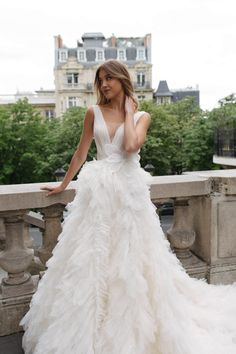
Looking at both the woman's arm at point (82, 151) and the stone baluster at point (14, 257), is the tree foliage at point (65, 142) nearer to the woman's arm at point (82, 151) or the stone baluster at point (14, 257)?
the woman's arm at point (82, 151)

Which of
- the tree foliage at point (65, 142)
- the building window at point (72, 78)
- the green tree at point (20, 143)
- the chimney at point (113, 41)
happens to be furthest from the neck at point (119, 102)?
the chimney at point (113, 41)

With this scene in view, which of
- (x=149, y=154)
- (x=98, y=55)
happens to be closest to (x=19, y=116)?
(x=149, y=154)

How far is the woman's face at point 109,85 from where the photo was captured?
2.66 m

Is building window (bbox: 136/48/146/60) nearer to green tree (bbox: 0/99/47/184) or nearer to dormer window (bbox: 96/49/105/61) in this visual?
dormer window (bbox: 96/49/105/61)

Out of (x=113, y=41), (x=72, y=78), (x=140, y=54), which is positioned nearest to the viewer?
(x=72, y=78)

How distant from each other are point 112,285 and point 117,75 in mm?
1491

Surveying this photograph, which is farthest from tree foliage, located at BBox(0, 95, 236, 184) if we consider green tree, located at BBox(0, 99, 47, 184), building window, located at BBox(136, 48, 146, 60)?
building window, located at BBox(136, 48, 146, 60)

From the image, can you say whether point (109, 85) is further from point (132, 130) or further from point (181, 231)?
point (181, 231)

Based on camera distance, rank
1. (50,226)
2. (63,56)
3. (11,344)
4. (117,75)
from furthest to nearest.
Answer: (63,56)
(50,226)
(11,344)
(117,75)

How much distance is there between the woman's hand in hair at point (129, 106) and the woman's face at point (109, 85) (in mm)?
79

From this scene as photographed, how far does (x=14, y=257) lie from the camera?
3.11 metres

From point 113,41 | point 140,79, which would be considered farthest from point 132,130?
point 113,41

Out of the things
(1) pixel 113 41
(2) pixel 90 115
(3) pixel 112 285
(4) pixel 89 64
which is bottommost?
(3) pixel 112 285

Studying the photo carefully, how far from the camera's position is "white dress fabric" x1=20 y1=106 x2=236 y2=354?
8.04ft
